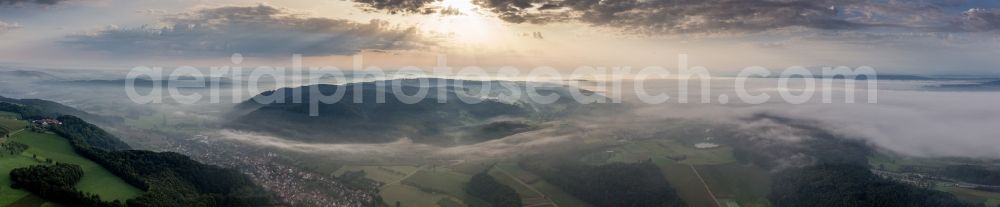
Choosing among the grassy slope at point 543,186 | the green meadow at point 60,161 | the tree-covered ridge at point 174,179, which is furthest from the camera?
the grassy slope at point 543,186

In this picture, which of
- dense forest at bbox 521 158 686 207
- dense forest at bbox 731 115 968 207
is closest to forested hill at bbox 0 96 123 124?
dense forest at bbox 521 158 686 207

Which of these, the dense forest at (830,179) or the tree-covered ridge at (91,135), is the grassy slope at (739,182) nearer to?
the dense forest at (830,179)

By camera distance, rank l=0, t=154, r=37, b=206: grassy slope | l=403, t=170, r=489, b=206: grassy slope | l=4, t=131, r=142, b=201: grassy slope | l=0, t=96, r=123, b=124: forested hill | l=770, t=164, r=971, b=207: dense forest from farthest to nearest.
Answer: l=0, t=96, r=123, b=124: forested hill < l=403, t=170, r=489, b=206: grassy slope < l=770, t=164, r=971, b=207: dense forest < l=4, t=131, r=142, b=201: grassy slope < l=0, t=154, r=37, b=206: grassy slope

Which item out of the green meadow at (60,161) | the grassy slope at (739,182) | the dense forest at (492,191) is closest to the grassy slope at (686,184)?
the grassy slope at (739,182)

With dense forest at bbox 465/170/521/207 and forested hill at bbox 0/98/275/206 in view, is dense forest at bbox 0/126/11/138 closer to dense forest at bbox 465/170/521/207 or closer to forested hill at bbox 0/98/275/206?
forested hill at bbox 0/98/275/206

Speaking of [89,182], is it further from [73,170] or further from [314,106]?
[314,106]
